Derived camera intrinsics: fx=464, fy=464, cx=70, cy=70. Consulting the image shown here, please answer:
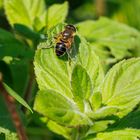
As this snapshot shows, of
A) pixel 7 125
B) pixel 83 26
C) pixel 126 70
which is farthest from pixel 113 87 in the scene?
pixel 83 26

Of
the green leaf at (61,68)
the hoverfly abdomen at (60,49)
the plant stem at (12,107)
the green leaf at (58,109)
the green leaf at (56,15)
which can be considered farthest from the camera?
the green leaf at (56,15)

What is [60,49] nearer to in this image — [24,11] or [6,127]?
[6,127]

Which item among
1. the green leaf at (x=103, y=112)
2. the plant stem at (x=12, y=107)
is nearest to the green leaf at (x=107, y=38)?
the green leaf at (x=103, y=112)

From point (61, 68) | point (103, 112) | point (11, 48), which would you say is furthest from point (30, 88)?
point (103, 112)

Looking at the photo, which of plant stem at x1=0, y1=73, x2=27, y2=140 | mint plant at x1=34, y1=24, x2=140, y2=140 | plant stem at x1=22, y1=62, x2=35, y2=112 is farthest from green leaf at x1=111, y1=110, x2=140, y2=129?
plant stem at x1=22, y1=62, x2=35, y2=112

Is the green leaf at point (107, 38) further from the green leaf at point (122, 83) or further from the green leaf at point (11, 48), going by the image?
the green leaf at point (122, 83)

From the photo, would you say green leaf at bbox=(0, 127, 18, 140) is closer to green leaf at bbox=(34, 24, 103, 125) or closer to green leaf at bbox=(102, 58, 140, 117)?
green leaf at bbox=(34, 24, 103, 125)
